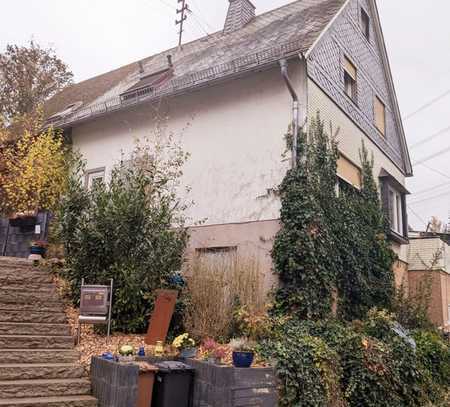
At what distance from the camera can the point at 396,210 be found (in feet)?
54.1

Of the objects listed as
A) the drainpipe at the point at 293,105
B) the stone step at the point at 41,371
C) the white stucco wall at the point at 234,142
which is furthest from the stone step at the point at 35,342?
the drainpipe at the point at 293,105

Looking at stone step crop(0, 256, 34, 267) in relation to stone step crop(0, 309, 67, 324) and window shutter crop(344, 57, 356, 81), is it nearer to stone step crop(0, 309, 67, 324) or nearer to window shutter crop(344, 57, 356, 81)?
stone step crop(0, 309, 67, 324)

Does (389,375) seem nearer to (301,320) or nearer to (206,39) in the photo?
(301,320)

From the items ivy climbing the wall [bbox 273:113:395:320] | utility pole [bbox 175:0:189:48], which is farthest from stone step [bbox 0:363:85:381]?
utility pole [bbox 175:0:189:48]

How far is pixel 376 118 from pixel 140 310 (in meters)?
10.7

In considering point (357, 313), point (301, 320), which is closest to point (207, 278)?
point (301, 320)

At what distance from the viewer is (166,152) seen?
12.4 metres

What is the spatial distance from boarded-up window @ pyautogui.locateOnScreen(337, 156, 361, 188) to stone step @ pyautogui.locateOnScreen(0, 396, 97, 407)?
26.8ft

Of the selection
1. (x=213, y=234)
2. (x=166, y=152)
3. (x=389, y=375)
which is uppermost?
(x=166, y=152)

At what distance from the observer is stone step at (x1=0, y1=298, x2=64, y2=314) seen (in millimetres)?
8086

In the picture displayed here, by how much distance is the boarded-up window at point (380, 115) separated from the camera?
15516 mm

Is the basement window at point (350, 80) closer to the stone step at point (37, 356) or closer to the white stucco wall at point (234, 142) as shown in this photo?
the white stucco wall at point (234, 142)

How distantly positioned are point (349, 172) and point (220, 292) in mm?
6031

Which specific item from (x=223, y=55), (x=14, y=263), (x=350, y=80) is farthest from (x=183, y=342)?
(x=350, y=80)
